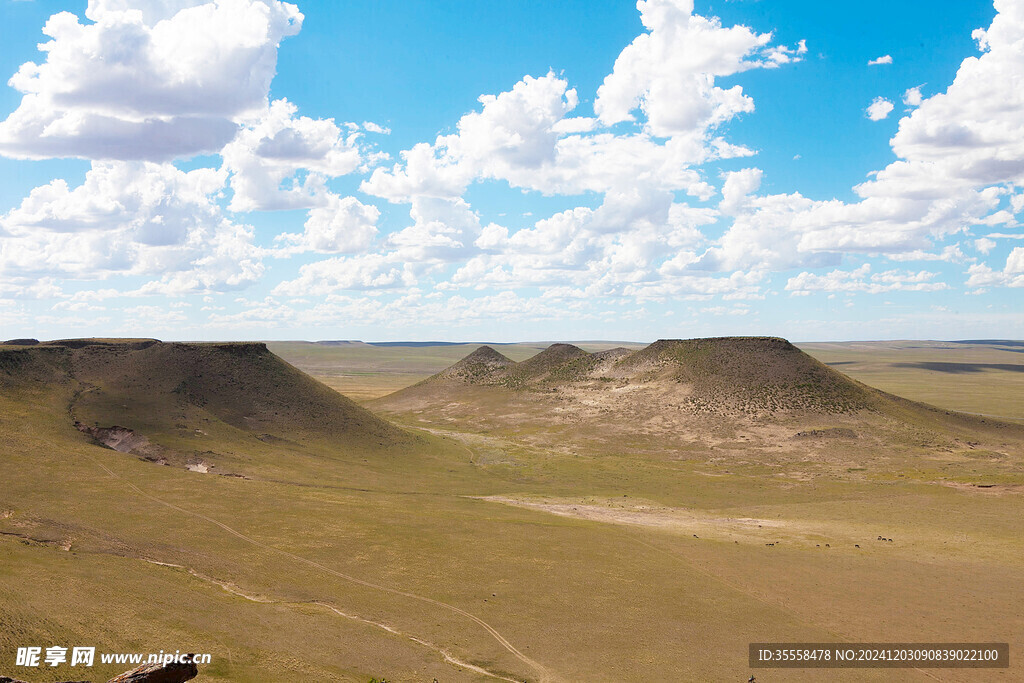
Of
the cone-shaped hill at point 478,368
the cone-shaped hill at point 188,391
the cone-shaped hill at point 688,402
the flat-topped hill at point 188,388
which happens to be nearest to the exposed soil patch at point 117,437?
the cone-shaped hill at point 188,391

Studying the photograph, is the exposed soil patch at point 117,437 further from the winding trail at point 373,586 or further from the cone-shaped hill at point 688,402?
the cone-shaped hill at point 688,402

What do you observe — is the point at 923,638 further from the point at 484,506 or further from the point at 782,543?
the point at 484,506

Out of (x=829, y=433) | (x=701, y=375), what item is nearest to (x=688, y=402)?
(x=701, y=375)

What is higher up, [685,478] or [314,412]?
[314,412]

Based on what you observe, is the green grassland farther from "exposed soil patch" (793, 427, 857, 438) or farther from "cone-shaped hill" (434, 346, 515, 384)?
"cone-shaped hill" (434, 346, 515, 384)

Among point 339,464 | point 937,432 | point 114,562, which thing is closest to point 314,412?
point 339,464

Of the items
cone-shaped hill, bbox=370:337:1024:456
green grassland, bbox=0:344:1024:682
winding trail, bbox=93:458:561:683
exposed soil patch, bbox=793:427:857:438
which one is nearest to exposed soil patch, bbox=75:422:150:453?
green grassland, bbox=0:344:1024:682
